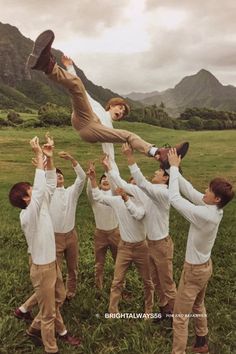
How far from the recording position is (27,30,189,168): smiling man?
5.48 metres

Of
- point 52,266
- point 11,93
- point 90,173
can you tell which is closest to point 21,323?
point 52,266

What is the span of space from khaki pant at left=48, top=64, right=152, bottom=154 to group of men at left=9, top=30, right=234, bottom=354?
0.05ft

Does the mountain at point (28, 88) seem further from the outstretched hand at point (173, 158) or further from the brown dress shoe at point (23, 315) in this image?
the outstretched hand at point (173, 158)

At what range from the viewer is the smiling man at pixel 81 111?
548 cm

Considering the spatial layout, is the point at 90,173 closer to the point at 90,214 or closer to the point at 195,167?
the point at 90,214

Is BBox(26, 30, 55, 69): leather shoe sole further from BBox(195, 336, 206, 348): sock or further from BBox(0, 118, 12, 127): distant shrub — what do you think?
BBox(0, 118, 12, 127): distant shrub

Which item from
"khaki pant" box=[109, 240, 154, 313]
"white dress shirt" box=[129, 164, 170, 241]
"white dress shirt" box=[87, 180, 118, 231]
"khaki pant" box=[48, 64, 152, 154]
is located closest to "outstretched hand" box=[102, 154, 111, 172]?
"khaki pant" box=[48, 64, 152, 154]

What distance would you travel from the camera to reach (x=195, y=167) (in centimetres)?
2358

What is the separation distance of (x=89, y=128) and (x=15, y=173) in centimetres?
1565

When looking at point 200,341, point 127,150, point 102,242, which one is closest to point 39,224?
point 127,150

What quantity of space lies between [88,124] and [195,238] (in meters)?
2.22

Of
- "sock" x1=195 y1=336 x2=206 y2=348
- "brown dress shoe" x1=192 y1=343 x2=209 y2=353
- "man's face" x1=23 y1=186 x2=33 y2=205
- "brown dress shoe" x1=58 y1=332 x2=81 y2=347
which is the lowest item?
"brown dress shoe" x1=58 y1=332 x2=81 y2=347

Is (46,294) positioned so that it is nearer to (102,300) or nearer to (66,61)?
(102,300)

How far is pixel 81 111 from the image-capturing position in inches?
248
